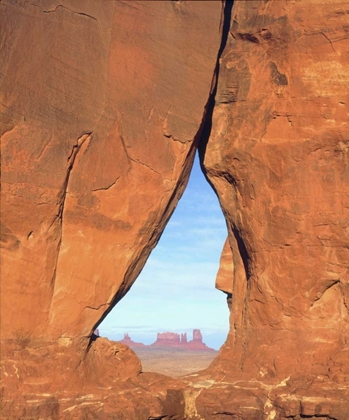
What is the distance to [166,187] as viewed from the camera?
10391 millimetres

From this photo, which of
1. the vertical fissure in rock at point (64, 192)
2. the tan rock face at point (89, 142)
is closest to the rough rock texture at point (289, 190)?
the tan rock face at point (89, 142)

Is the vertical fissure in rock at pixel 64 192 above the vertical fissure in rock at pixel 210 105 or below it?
below

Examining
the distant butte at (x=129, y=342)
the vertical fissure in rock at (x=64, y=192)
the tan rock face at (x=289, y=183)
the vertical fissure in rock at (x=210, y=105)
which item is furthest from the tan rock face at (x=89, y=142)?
the distant butte at (x=129, y=342)

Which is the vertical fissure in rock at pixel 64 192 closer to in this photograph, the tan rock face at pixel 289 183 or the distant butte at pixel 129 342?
the tan rock face at pixel 289 183

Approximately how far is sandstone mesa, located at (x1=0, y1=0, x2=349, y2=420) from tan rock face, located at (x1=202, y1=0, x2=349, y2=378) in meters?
0.02

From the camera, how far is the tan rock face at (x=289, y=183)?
1024 centimetres

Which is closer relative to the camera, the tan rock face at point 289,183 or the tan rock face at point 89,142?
the tan rock face at point 89,142

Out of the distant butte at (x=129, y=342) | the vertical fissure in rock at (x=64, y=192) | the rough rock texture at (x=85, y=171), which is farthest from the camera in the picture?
the distant butte at (x=129, y=342)

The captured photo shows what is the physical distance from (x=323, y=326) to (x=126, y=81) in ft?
16.7

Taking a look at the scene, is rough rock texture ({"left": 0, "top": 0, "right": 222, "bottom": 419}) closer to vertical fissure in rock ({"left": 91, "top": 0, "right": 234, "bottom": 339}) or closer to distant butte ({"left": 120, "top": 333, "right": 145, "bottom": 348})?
vertical fissure in rock ({"left": 91, "top": 0, "right": 234, "bottom": 339})

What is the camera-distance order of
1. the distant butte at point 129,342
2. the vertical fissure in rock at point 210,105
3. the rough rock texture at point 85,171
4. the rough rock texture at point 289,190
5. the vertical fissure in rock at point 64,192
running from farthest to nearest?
the distant butte at point 129,342
the vertical fissure in rock at point 210,105
the rough rock texture at point 289,190
the vertical fissure in rock at point 64,192
the rough rock texture at point 85,171

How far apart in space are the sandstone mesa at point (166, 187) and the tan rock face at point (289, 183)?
24mm

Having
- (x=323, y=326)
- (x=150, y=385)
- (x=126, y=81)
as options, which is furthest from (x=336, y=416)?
(x=126, y=81)

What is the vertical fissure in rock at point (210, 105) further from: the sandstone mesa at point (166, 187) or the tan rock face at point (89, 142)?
the tan rock face at point (89, 142)
